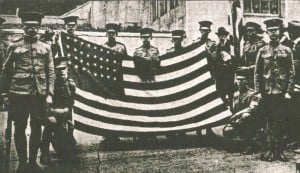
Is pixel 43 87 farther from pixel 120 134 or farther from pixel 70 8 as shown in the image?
pixel 70 8

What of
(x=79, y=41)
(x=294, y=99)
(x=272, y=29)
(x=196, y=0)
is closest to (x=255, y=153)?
(x=294, y=99)

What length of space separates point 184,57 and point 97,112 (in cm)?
161

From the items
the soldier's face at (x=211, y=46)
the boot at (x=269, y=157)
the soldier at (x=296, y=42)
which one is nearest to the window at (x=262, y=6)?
the soldier at (x=296, y=42)

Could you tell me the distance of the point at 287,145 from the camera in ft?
20.7

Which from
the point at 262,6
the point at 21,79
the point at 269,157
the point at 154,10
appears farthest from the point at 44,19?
the point at 269,157

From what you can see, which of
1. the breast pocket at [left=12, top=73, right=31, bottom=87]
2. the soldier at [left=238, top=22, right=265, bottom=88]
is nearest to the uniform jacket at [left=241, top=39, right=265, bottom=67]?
the soldier at [left=238, top=22, right=265, bottom=88]

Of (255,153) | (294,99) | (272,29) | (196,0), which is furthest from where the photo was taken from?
(196,0)

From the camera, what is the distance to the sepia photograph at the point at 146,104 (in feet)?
16.0

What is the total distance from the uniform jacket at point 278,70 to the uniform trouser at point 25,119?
2.88 m

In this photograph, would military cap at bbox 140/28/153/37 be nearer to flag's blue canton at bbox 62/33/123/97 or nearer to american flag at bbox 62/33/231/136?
american flag at bbox 62/33/231/136

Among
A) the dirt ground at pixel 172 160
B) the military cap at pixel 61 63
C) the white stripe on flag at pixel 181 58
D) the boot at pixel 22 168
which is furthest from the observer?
the white stripe on flag at pixel 181 58

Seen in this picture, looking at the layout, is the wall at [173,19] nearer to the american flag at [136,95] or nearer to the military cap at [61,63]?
the american flag at [136,95]

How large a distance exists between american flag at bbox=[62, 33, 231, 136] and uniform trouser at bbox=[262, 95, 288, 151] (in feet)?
2.81

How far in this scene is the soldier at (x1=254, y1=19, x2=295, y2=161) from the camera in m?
5.67
